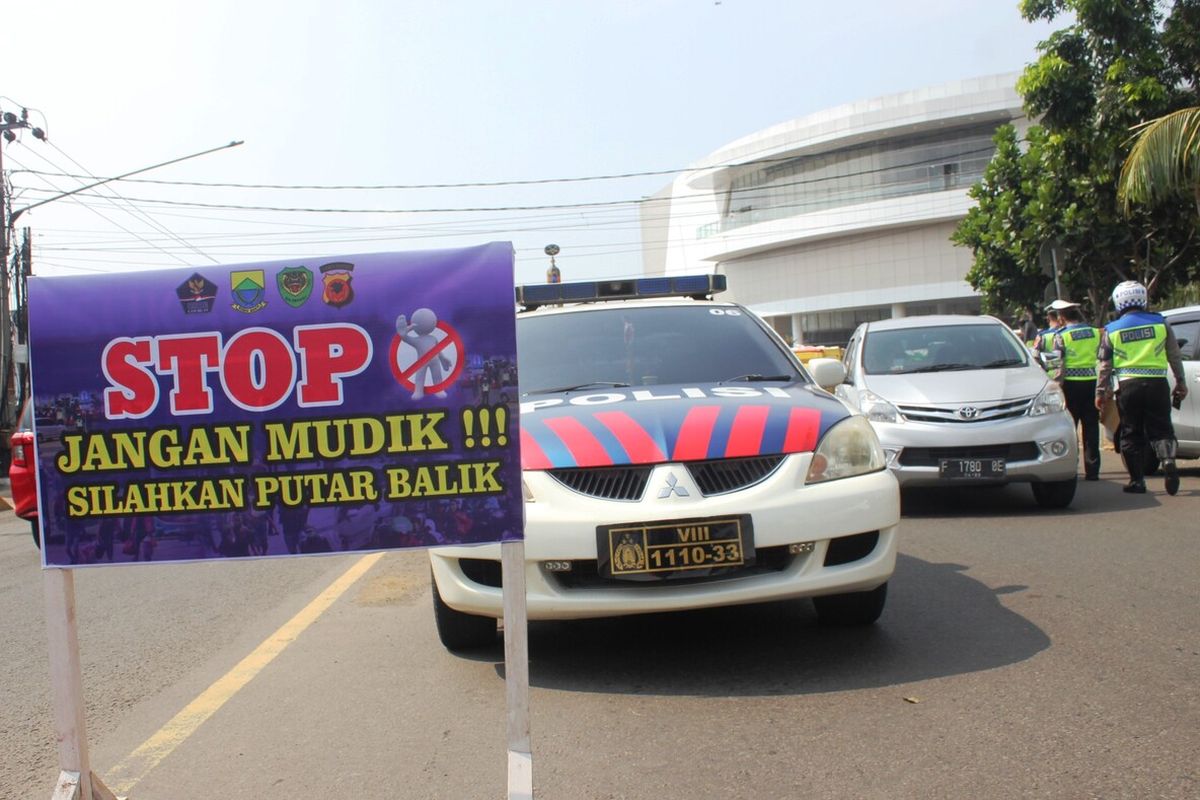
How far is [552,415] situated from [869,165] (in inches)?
2562

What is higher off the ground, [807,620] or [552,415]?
[552,415]

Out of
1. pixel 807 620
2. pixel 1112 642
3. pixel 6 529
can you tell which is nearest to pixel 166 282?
pixel 807 620

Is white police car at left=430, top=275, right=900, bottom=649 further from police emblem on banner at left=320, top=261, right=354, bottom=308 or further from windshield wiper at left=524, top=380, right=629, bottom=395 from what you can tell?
police emblem on banner at left=320, top=261, right=354, bottom=308

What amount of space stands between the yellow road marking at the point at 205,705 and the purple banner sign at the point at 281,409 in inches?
36.7

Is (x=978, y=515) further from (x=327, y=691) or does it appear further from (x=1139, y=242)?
(x=1139, y=242)

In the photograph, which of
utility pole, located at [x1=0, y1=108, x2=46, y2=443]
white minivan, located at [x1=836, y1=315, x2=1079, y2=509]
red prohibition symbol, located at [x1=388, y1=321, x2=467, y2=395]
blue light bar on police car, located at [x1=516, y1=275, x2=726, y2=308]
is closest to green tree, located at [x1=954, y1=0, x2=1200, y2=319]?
white minivan, located at [x1=836, y1=315, x2=1079, y2=509]

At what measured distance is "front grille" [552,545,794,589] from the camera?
450 cm

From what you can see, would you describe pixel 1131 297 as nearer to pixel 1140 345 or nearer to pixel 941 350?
pixel 1140 345

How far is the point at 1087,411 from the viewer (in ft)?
35.2

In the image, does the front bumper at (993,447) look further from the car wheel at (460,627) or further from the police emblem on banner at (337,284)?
the police emblem on banner at (337,284)

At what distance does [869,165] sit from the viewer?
6675 centimetres

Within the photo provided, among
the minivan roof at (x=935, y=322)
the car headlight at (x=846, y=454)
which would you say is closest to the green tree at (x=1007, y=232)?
the minivan roof at (x=935, y=322)

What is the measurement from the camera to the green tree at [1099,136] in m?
15.2

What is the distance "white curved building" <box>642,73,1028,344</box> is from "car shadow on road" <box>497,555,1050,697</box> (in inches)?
2263
